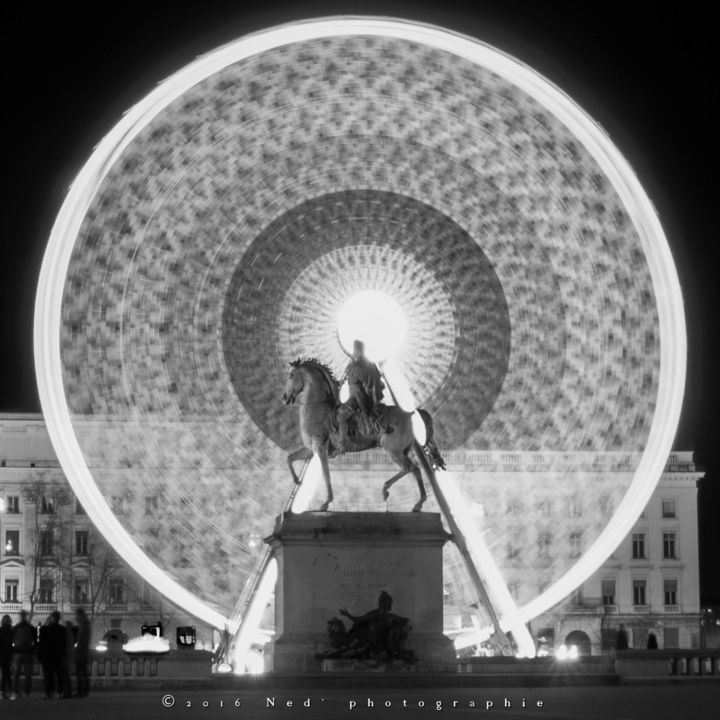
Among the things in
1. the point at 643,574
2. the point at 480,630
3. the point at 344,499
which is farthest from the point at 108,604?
the point at 480,630

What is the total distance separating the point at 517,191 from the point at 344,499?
2276 cm

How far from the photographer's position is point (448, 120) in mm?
43531

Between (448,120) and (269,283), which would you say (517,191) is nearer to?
(448,120)

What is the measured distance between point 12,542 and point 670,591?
3113 cm

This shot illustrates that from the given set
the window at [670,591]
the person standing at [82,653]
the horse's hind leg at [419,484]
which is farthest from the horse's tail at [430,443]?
the window at [670,591]

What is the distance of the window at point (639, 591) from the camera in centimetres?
10975

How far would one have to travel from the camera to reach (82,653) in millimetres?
35031

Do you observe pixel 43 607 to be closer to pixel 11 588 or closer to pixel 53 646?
pixel 11 588

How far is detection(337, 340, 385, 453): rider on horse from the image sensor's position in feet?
129

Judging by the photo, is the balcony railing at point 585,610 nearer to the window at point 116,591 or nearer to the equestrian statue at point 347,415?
the window at point 116,591

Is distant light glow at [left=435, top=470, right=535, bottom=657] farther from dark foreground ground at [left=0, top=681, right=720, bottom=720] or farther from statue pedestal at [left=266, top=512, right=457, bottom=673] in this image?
dark foreground ground at [left=0, top=681, right=720, bottom=720]

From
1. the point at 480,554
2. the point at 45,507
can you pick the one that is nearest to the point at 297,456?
the point at 480,554

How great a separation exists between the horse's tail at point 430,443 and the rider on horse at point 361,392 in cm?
83

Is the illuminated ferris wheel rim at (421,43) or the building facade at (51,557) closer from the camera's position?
the illuminated ferris wheel rim at (421,43)
